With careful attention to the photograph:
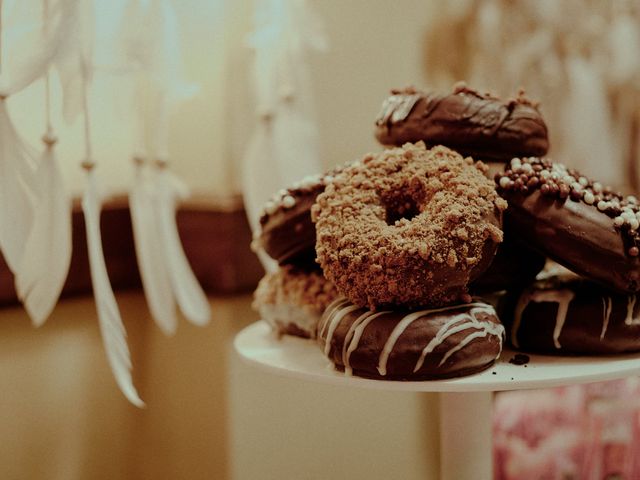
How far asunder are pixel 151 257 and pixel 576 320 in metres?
0.76

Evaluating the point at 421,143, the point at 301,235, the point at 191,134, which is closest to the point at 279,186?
the point at 191,134

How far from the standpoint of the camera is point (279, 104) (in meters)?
1.51

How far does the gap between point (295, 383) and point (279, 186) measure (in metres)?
0.47

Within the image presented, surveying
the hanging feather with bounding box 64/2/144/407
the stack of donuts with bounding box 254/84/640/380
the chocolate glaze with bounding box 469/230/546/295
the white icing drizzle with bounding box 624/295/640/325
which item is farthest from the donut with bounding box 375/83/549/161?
the hanging feather with bounding box 64/2/144/407

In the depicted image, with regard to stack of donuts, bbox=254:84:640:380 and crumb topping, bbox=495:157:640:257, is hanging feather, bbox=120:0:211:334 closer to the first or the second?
stack of donuts, bbox=254:84:640:380

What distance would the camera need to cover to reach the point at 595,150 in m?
1.81

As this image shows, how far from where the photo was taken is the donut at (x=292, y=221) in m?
1.00

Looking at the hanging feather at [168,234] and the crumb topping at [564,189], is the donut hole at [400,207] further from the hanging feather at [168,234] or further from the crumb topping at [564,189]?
the hanging feather at [168,234]

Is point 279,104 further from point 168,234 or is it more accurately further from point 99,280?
point 99,280

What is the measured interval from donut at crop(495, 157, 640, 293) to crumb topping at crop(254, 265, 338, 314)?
0.94ft

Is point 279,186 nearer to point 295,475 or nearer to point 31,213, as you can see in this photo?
point 31,213

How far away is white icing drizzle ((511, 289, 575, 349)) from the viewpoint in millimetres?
919

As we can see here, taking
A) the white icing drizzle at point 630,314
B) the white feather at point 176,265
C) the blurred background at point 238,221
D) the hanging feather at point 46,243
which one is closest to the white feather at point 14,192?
the hanging feather at point 46,243

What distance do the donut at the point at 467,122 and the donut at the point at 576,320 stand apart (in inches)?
7.6
